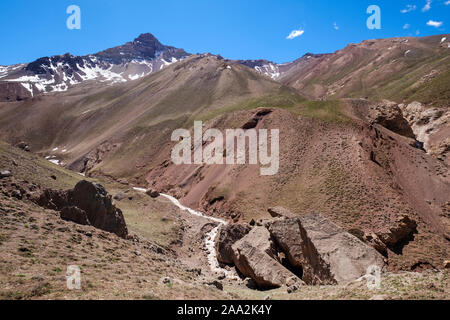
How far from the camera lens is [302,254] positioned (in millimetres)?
23094

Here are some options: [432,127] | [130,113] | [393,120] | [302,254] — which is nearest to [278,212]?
[302,254]

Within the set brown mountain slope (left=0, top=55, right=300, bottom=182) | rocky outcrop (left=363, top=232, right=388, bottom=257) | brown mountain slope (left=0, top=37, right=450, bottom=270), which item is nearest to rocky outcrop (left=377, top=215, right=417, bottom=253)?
brown mountain slope (left=0, top=37, right=450, bottom=270)

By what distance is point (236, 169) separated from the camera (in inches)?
2026

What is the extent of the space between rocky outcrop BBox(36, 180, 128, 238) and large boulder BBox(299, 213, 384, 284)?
14551mm

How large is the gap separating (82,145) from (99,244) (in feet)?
360

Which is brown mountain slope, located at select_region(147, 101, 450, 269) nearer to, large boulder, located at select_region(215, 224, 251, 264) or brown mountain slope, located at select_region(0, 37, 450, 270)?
brown mountain slope, located at select_region(0, 37, 450, 270)

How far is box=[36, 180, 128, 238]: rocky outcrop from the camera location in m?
20.2

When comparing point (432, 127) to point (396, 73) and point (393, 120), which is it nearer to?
point (393, 120)

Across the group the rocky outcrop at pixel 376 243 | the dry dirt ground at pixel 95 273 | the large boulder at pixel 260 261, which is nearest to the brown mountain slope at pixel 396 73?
the rocky outcrop at pixel 376 243

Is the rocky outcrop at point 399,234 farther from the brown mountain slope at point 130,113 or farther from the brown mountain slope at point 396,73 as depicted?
the brown mountain slope at point 396,73

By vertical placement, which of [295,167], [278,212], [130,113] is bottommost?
[278,212]

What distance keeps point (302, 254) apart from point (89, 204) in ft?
56.4

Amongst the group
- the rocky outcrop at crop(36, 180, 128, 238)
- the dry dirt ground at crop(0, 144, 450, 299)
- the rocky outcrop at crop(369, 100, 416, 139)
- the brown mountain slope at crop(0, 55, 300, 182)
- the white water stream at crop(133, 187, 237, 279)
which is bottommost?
the white water stream at crop(133, 187, 237, 279)

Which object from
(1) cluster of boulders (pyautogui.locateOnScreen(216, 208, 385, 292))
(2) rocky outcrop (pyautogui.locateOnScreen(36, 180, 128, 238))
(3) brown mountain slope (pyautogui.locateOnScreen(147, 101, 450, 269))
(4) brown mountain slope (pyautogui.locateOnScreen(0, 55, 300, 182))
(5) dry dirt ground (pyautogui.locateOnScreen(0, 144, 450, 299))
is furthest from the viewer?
(4) brown mountain slope (pyautogui.locateOnScreen(0, 55, 300, 182))
